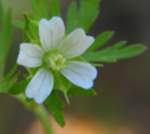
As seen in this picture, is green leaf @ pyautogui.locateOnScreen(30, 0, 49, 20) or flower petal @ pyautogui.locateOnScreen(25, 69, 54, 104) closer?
flower petal @ pyautogui.locateOnScreen(25, 69, 54, 104)

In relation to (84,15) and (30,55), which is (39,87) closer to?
(30,55)

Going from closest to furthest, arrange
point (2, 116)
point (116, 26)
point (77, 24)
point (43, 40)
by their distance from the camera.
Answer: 1. point (43, 40)
2. point (77, 24)
3. point (2, 116)
4. point (116, 26)

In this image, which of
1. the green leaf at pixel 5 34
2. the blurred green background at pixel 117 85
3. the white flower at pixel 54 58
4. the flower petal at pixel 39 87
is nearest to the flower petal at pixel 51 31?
the white flower at pixel 54 58

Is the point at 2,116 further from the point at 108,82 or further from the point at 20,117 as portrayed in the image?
the point at 108,82

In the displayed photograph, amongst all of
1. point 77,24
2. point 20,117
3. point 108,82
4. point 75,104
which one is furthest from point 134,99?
point 77,24

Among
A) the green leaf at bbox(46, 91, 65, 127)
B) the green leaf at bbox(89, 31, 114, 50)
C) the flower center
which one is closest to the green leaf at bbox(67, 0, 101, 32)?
the green leaf at bbox(89, 31, 114, 50)

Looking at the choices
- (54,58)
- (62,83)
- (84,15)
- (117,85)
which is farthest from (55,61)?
(117,85)

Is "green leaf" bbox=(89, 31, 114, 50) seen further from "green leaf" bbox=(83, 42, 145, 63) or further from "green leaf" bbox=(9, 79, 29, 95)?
"green leaf" bbox=(9, 79, 29, 95)
